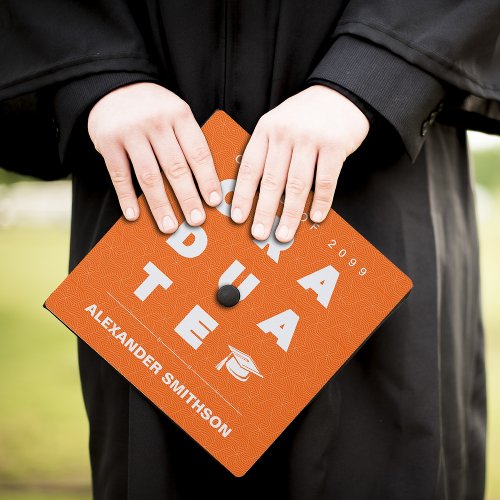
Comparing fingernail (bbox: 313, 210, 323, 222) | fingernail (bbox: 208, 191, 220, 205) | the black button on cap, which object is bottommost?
the black button on cap

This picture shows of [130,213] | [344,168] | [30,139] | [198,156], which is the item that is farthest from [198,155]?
[30,139]

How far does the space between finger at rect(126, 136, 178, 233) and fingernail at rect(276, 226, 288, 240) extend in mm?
119

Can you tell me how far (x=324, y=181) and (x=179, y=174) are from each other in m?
0.16

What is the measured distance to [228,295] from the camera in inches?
28.1

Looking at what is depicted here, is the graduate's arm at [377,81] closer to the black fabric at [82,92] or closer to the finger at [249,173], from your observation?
the finger at [249,173]

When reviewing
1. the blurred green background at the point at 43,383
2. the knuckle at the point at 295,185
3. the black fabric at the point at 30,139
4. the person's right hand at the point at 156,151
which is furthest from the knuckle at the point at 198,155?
the blurred green background at the point at 43,383

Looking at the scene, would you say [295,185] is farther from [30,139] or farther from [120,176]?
[30,139]

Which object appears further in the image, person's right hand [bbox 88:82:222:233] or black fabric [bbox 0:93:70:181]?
black fabric [bbox 0:93:70:181]

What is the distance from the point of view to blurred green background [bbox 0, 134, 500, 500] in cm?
195

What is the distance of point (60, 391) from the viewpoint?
2617 mm

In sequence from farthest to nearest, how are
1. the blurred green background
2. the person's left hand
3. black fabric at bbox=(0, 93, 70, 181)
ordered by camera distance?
the blurred green background → black fabric at bbox=(0, 93, 70, 181) → the person's left hand

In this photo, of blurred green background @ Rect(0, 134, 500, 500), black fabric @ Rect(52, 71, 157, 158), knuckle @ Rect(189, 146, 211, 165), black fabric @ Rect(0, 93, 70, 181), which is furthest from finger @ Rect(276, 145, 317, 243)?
blurred green background @ Rect(0, 134, 500, 500)

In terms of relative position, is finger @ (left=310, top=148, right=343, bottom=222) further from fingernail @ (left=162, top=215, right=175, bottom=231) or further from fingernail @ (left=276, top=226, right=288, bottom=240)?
fingernail @ (left=162, top=215, right=175, bottom=231)

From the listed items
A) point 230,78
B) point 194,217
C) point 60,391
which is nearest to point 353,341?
point 194,217
